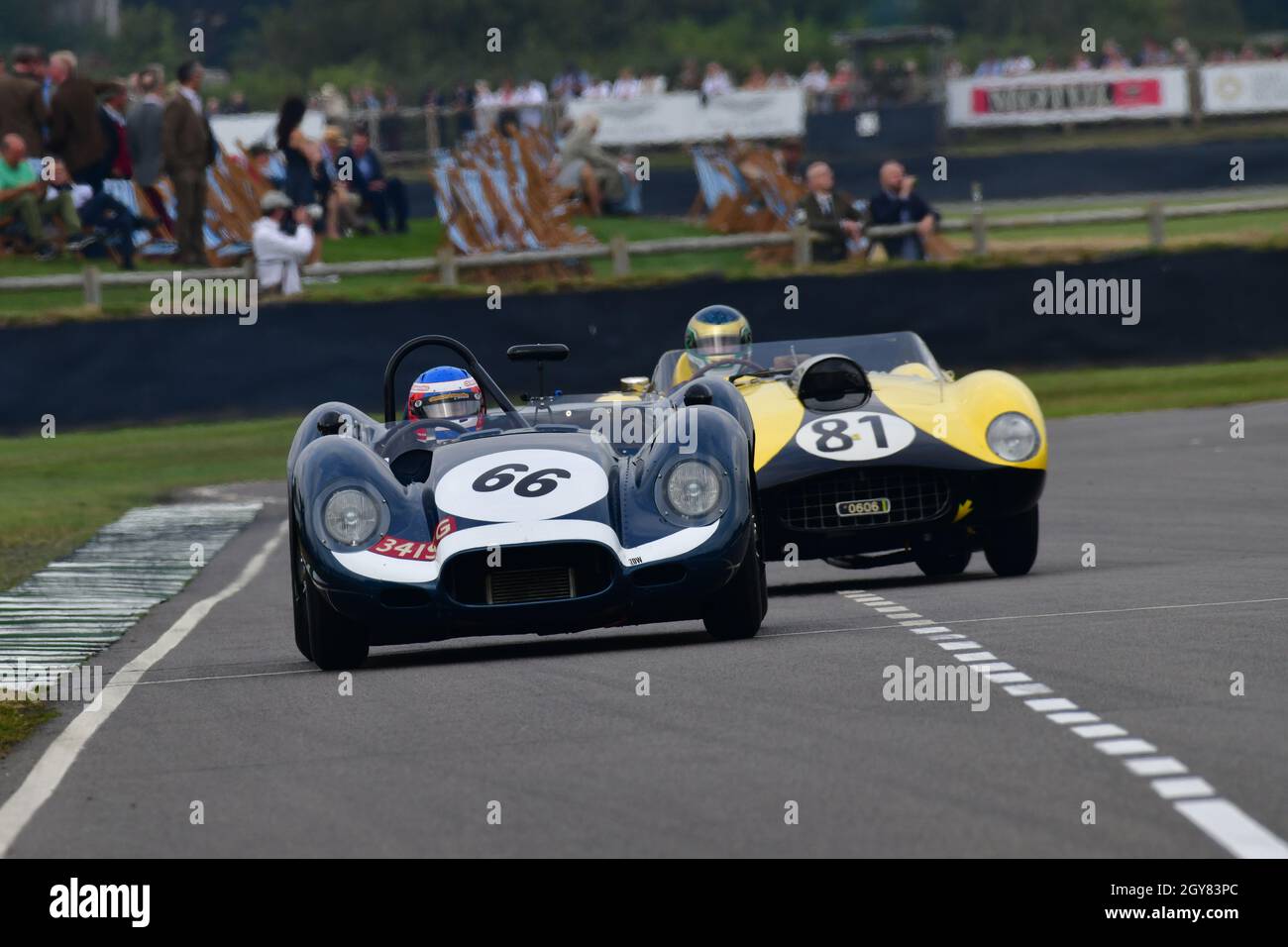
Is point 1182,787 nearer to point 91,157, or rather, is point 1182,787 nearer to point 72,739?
point 72,739

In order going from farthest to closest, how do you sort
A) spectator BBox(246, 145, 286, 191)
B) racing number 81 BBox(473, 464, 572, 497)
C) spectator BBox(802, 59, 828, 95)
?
1. spectator BBox(802, 59, 828, 95)
2. spectator BBox(246, 145, 286, 191)
3. racing number 81 BBox(473, 464, 572, 497)

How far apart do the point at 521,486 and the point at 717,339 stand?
4.78 metres

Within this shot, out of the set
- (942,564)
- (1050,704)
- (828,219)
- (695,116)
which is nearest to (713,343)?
(942,564)

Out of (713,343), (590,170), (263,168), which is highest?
(263,168)

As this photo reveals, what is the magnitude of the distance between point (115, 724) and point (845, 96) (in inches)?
1601

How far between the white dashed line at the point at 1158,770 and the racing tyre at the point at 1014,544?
10.1 feet

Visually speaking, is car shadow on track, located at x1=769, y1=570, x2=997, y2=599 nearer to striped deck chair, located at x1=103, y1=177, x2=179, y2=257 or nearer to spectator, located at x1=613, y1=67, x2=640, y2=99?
striped deck chair, located at x1=103, y1=177, x2=179, y2=257

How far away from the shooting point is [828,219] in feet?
79.9

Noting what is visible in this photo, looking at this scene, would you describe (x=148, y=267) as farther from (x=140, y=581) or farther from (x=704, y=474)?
(x=704, y=474)

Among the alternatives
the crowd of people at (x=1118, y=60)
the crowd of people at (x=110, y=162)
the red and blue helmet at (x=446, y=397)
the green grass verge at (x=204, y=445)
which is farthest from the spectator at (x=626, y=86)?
the red and blue helmet at (x=446, y=397)

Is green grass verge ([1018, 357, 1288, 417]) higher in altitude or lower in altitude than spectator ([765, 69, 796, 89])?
lower

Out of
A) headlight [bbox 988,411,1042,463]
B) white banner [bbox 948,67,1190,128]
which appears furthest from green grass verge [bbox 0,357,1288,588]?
white banner [bbox 948,67,1190,128]

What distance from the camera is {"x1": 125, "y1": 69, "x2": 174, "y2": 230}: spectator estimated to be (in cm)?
2588

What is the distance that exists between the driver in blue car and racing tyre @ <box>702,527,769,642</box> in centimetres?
423
